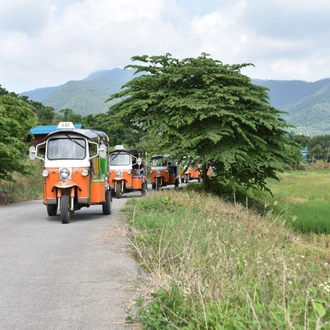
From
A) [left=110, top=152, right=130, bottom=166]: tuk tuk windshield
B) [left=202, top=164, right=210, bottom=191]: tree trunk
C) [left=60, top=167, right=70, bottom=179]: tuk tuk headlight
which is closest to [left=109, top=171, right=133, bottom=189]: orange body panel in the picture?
[left=110, top=152, right=130, bottom=166]: tuk tuk windshield

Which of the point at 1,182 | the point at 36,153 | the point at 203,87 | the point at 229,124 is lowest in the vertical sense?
the point at 1,182

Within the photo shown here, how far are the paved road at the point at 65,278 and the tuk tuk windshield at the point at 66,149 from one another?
2766mm

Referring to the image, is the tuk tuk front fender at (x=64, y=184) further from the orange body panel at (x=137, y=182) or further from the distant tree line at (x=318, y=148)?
the distant tree line at (x=318, y=148)

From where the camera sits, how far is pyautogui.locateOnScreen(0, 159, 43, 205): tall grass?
73.9ft

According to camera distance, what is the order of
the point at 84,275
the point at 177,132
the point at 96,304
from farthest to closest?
the point at 177,132, the point at 84,275, the point at 96,304

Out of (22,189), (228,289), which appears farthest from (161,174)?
(228,289)

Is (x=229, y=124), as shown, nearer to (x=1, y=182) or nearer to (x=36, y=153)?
(x=36, y=153)

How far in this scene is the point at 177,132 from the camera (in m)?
18.1

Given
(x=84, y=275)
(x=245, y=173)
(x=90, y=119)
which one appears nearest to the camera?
(x=84, y=275)

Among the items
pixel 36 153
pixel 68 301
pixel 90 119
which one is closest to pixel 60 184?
pixel 36 153

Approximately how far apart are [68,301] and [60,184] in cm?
803

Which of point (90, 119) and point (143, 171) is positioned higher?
point (90, 119)

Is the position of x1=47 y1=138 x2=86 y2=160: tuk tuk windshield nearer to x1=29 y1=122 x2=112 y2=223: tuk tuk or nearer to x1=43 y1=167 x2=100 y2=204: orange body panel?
x1=29 y1=122 x2=112 y2=223: tuk tuk

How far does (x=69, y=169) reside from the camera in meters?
13.8
